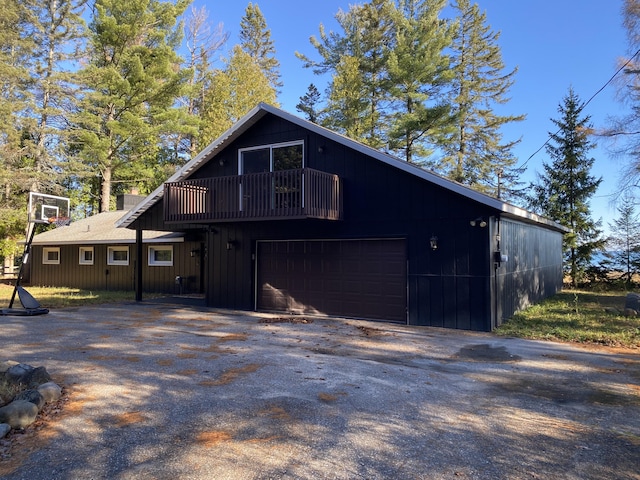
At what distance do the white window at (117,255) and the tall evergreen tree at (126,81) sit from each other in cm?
842

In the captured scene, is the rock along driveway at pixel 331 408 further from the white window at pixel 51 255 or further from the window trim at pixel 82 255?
the white window at pixel 51 255

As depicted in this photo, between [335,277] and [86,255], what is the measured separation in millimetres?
13961

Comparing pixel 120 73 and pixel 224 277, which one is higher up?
pixel 120 73

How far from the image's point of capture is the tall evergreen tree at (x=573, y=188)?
2166 cm

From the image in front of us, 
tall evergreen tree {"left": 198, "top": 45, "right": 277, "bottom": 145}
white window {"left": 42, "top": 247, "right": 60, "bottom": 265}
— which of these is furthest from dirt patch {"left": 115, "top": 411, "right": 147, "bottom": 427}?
tall evergreen tree {"left": 198, "top": 45, "right": 277, "bottom": 145}

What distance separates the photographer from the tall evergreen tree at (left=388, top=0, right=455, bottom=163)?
913 inches

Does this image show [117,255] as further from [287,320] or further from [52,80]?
[287,320]

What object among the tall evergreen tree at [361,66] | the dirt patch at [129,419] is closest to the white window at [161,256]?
the tall evergreen tree at [361,66]

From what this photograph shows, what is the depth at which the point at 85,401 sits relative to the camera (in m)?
4.64

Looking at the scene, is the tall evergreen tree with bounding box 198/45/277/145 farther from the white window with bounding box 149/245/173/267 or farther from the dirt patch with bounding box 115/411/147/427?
the dirt patch with bounding box 115/411/147/427

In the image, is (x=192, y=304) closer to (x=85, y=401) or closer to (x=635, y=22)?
(x=85, y=401)

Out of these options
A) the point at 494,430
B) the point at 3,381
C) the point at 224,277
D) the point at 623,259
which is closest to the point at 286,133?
the point at 224,277

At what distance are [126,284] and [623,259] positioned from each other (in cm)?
2187

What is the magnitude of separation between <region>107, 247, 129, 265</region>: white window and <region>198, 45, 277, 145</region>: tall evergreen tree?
935 cm
